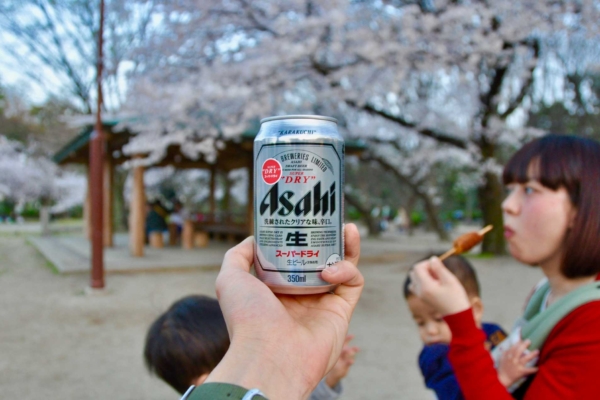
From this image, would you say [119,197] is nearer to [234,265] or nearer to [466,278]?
[466,278]

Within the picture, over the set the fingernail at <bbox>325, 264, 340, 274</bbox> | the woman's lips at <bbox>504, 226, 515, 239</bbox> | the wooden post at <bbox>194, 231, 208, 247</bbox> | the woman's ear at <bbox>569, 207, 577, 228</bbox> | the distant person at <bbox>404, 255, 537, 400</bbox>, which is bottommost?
the wooden post at <bbox>194, 231, 208, 247</bbox>

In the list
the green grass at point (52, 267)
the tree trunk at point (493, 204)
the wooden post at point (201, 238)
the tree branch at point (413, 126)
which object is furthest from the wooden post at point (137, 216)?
the tree trunk at point (493, 204)

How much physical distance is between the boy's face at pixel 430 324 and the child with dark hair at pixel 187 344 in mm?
793

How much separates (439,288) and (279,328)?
645mm

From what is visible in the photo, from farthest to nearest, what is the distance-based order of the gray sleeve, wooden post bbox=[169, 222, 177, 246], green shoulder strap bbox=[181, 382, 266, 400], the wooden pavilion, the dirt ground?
wooden post bbox=[169, 222, 177, 246] < the wooden pavilion < the dirt ground < the gray sleeve < green shoulder strap bbox=[181, 382, 266, 400]

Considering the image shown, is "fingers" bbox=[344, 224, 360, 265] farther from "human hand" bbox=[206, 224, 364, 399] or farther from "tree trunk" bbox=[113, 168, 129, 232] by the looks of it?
"tree trunk" bbox=[113, 168, 129, 232]

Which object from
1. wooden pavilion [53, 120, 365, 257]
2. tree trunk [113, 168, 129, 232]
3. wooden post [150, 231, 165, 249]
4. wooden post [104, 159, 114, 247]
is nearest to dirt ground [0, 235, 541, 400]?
wooden pavilion [53, 120, 365, 257]

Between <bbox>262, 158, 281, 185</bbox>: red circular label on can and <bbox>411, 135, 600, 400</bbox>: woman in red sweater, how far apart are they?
66cm

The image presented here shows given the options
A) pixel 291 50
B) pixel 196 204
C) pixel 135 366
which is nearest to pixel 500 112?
pixel 291 50

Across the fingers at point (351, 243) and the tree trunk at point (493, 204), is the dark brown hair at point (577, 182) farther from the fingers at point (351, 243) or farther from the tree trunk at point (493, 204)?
the tree trunk at point (493, 204)

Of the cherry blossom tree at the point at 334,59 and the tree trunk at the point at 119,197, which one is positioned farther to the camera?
the tree trunk at the point at 119,197

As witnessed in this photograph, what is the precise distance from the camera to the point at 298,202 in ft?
3.35

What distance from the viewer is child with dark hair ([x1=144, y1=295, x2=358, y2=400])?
1562mm

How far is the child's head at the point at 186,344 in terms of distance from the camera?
156 cm
